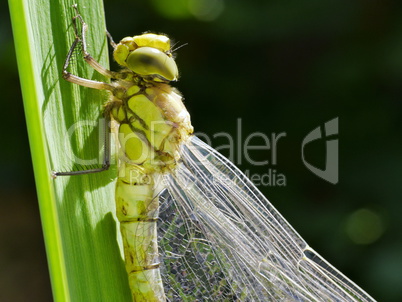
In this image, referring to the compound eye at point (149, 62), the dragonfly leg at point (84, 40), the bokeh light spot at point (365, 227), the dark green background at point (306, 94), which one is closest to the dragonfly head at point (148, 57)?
the compound eye at point (149, 62)

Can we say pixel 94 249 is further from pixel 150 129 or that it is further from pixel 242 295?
pixel 242 295

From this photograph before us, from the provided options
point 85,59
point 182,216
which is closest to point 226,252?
point 182,216

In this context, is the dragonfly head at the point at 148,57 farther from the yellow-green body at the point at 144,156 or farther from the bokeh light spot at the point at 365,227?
the bokeh light spot at the point at 365,227

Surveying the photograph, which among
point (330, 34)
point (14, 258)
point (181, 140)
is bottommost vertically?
point (14, 258)

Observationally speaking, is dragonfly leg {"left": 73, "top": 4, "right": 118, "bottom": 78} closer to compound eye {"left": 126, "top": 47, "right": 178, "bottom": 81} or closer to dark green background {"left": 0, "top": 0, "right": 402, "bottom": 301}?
compound eye {"left": 126, "top": 47, "right": 178, "bottom": 81}

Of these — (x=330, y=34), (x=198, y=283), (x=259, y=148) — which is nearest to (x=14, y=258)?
(x=259, y=148)

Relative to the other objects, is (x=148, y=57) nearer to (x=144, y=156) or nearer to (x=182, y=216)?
(x=144, y=156)

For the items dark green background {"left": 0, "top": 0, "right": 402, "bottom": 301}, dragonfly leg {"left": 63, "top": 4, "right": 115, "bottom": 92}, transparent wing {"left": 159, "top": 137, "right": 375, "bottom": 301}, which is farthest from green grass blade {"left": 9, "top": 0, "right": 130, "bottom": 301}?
dark green background {"left": 0, "top": 0, "right": 402, "bottom": 301}
